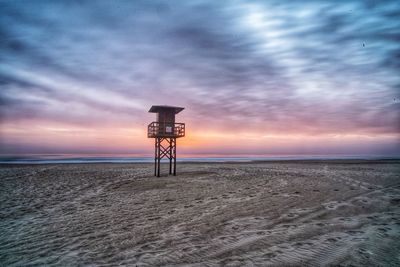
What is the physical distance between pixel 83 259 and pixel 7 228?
4544 mm

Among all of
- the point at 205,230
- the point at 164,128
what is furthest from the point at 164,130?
the point at 205,230

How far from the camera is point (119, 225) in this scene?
300 inches

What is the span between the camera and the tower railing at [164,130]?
2217cm

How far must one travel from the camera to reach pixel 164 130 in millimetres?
22266

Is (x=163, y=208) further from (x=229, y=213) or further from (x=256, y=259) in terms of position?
(x=256, y=259)

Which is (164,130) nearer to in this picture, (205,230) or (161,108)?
(161,108)

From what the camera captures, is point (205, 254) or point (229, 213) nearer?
point (205, 254)

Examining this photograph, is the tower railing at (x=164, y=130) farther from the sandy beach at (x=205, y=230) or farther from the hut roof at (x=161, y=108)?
Result: the sandy beach at (x=205, y=230)

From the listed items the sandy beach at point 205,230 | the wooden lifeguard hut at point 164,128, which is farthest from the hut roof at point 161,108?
the sandy beach at point 205,230

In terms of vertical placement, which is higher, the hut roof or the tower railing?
the hut roof

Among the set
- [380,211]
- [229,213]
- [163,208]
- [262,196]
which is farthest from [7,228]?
[380,211]

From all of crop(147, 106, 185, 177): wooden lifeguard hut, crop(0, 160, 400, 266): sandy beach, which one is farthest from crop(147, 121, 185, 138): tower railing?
crop(0, 160, 400, 266): sandy beach

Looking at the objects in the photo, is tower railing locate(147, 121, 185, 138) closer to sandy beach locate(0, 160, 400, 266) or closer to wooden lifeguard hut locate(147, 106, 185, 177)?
wooden lifeguard hut locate(147, 106, 185, 177)

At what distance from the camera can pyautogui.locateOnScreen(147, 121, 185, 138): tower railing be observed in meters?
22.2
